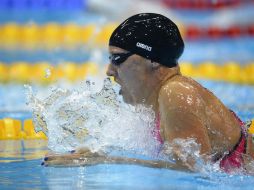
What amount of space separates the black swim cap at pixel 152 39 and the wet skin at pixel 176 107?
1.4 inches

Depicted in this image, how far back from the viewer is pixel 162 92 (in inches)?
103

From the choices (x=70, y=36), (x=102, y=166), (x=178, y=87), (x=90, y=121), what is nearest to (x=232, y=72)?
(x=70, y=36)

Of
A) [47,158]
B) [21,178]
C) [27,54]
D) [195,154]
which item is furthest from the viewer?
[27,54]

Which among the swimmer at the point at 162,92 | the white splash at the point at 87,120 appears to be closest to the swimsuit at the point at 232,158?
the swimmer at the point at 162,92

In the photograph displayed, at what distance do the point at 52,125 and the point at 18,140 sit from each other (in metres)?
1.47

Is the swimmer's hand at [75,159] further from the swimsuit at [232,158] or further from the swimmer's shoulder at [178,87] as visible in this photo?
the swimmer's shoulder at [178,87]

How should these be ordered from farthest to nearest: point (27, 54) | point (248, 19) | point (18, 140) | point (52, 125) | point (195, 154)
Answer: point (248, 19) < point (27, 54) < point (18, 140) < point (52, 125) < point (195, 154)

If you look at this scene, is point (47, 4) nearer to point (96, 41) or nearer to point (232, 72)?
point (96, 41)

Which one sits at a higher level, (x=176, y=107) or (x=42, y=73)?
(x=42, y=73)

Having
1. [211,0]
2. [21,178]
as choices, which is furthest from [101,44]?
[21,178]

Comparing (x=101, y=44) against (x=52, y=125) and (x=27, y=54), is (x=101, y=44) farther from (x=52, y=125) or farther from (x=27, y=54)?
(x=52, y=125)

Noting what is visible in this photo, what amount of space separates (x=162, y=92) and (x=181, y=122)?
201 millimetres

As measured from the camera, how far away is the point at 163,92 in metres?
2.60

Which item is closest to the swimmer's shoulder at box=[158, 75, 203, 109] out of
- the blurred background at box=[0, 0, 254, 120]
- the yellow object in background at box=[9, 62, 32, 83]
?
the blurred background at box=[0, 0, 254, 120]
